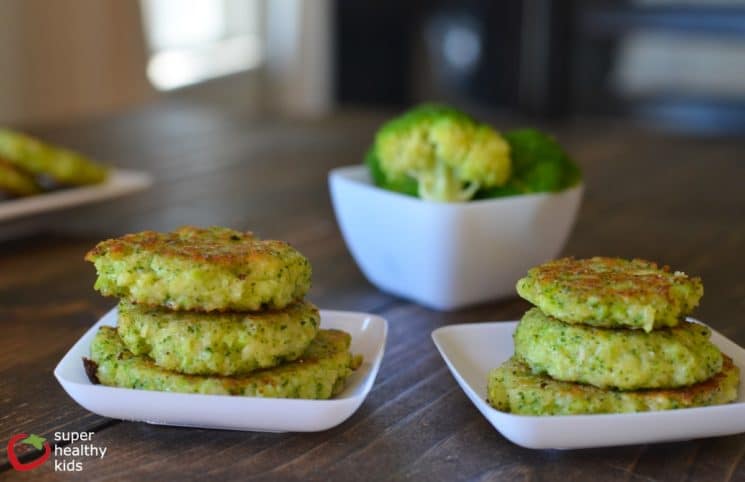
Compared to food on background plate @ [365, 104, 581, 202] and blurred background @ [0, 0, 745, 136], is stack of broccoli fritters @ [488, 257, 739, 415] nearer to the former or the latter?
food on background plate @ [365, 104, 581, 202]

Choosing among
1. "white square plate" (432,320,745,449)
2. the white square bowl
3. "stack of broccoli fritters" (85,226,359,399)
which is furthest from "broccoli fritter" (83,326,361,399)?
the white square bowl

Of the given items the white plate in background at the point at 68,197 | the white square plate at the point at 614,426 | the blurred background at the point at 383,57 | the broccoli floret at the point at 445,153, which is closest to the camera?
the white square plate at the point at 614,426

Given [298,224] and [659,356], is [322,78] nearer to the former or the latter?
[298,224]

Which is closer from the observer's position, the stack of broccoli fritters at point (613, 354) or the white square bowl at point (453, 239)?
the stack of broccoli fritters at point (613, 354)

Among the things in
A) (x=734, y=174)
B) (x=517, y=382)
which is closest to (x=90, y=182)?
(x=517, y=382)

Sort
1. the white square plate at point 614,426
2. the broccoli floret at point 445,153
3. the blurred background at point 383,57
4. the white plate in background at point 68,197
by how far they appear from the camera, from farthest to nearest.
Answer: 1. the blurred background at point 383,57
2. the white plate in background at point 68,197
3. the broccoli floret at point 445,153
4. the white square plate at point 614,426

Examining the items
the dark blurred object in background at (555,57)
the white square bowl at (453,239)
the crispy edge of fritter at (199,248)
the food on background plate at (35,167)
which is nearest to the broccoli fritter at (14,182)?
the food on background plate at (35,167)

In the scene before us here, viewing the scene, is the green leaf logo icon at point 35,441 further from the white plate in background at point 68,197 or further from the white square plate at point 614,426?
the white plate in background at point 68,197
